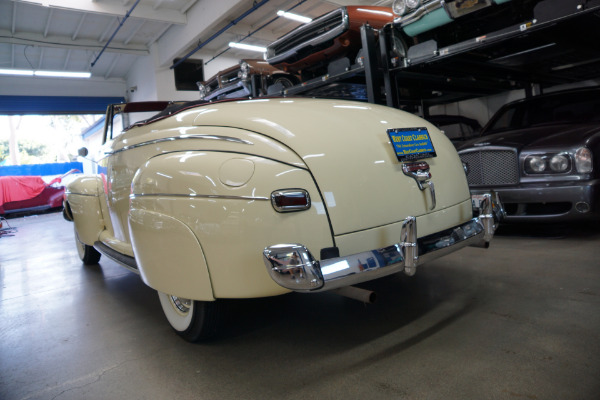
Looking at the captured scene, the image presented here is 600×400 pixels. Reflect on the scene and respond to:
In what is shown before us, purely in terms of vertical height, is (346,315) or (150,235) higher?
(150,235)

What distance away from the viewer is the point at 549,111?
12.9ft

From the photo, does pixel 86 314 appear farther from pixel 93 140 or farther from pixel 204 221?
pixel 93 140

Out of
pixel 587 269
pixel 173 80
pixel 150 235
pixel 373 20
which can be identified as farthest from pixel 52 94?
pixel 587 269

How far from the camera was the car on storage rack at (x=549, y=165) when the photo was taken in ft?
9.53

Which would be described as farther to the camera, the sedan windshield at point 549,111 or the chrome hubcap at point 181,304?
the sedan windshield at point 549,111

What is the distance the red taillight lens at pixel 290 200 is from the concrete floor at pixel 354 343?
640 mm

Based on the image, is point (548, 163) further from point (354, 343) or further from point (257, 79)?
point (257, 79)

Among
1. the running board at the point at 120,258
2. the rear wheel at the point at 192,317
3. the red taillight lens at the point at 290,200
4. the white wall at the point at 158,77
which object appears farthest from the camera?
the white wall at the point at 158,77

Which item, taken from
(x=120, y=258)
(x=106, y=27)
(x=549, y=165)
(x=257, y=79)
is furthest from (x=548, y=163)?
(x=106, y=27)

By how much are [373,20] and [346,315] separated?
3.44 meters

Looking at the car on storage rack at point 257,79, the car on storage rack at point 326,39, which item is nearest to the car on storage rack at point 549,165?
the car on storage rack at point 326,39

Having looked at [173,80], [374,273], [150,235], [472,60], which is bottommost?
[374,273]

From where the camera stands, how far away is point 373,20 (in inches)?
169

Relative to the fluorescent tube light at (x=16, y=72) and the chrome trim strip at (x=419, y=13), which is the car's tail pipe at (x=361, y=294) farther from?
the fluorescent tube light at (x=16, y=72)
